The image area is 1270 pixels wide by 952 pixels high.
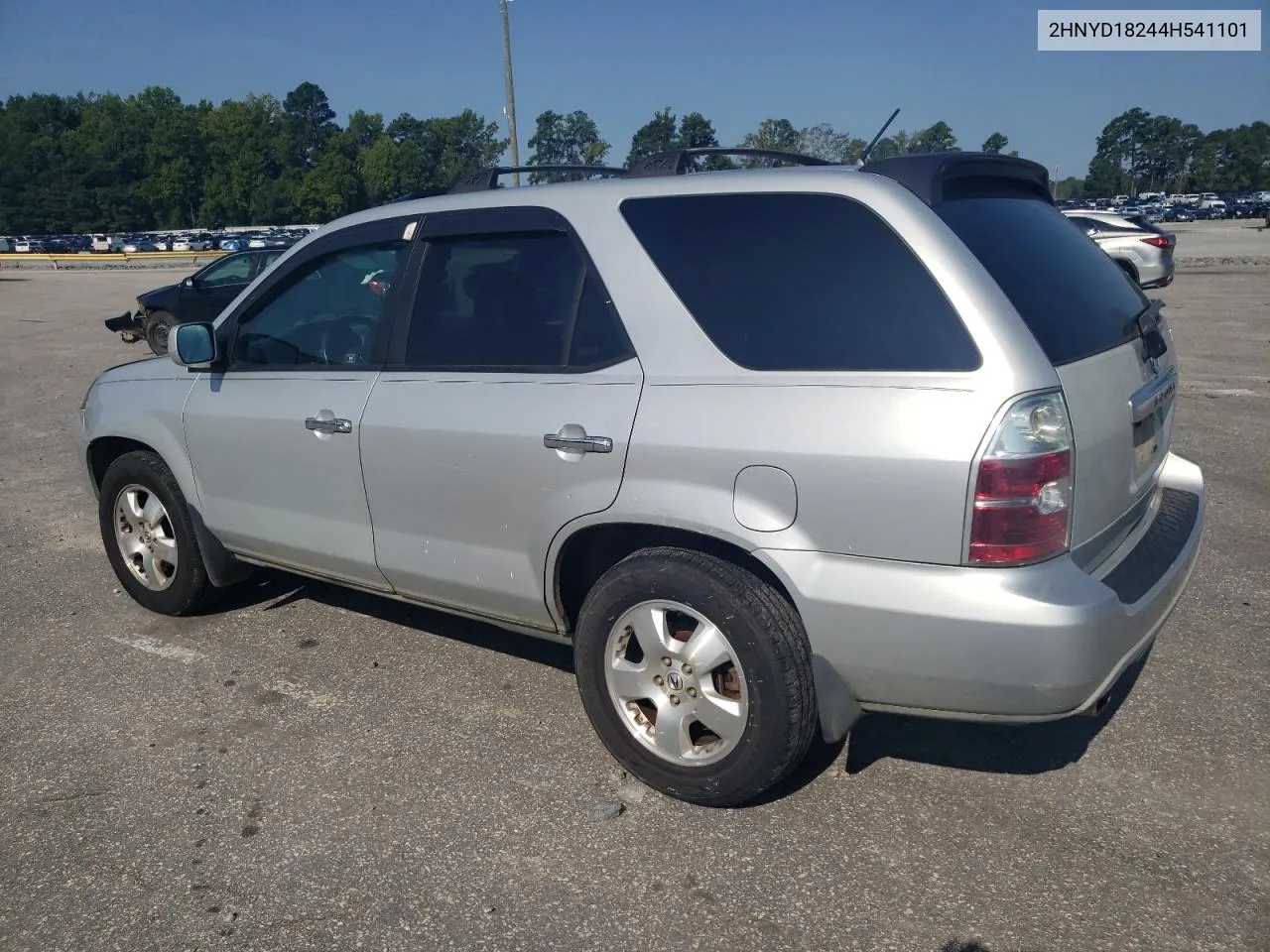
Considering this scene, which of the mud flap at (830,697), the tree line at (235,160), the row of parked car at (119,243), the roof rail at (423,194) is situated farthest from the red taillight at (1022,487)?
the tree line at (235,160)

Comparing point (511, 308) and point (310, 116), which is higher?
point (310, 116)

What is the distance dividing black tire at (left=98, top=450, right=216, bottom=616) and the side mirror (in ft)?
2.00

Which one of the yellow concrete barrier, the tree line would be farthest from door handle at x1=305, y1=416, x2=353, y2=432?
the tree line

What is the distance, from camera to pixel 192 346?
4121 millimetres

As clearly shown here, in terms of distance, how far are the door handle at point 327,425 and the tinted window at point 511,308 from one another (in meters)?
0.34

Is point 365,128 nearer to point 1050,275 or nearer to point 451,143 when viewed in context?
point 451,143

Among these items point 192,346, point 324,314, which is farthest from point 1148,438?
point 192,346

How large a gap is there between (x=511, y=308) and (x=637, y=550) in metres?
0.98

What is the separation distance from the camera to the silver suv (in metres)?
2.53

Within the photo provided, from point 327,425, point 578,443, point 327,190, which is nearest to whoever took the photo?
point 578,443

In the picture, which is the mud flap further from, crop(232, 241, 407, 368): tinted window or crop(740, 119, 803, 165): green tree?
crop(740, 119, 803, 165): green tree

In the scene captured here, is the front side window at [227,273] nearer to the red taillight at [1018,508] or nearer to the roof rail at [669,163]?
the roof rail at [669,163]

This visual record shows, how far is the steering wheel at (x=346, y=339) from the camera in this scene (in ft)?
12.6

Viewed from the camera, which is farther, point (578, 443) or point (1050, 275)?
point (578, 443)
